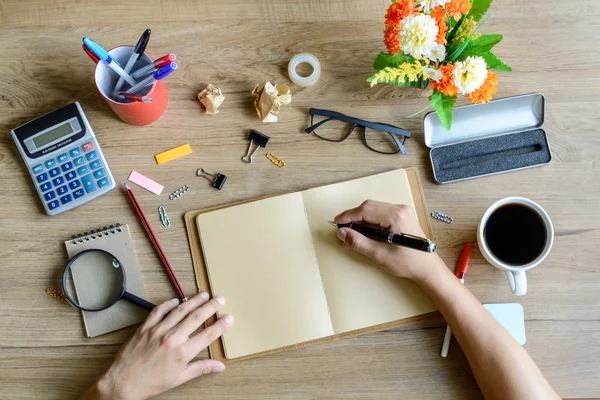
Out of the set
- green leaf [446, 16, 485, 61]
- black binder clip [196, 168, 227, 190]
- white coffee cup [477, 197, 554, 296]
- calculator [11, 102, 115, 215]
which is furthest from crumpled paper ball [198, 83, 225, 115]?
white coffee cup [477, 197, 554, 296]

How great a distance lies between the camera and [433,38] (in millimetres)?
839

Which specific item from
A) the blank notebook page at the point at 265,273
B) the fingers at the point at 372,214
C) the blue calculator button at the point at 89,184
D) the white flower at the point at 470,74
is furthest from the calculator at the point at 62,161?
the white flower at the point at 470,74

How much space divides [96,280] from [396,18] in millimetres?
739

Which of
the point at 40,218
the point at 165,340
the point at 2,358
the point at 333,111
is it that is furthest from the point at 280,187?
the point at 2,358

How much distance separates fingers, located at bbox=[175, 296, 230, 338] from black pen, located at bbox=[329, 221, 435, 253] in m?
0.27

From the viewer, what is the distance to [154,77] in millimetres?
880

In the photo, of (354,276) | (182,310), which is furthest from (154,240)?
(354,276)

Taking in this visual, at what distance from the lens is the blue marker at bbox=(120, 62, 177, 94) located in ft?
2.76

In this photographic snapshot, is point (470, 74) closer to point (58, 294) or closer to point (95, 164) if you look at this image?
point (95, 164)

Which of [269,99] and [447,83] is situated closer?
[447,83]

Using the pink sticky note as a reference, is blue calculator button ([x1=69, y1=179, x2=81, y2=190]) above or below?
above

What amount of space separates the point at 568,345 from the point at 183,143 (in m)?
0.85

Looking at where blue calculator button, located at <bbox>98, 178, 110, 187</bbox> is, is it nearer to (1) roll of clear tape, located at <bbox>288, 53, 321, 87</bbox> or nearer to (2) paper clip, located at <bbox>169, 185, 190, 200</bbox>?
(2) paper clip, located at <bbox>169, 185, 190, 200</bbox>

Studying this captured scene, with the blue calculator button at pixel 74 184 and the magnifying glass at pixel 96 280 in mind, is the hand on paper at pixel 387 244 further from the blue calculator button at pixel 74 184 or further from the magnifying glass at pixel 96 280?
the blue calculator button at pixel 74 184
